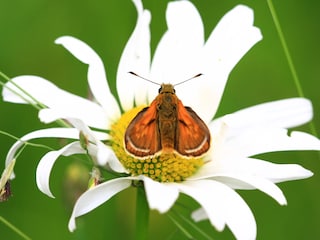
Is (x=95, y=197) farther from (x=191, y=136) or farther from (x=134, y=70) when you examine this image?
(x=134, y=70)

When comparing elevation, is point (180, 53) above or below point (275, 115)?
above

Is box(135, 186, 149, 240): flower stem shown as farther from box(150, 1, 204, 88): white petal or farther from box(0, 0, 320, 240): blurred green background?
box(0, 0, 320, 240): blurred green background

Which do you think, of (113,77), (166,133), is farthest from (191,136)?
(113,77)

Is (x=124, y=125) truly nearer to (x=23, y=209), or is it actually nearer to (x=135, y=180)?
(x=135, y=180)

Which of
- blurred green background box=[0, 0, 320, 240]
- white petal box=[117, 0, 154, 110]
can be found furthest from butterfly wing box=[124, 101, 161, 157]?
blurred green background box=[0, 0, 320, 240]

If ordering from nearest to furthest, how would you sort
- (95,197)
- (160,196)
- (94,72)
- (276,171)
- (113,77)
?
1. (160,196)
2. (95,197)
3. (276,171)
4. (94,72)
5. (113,77)

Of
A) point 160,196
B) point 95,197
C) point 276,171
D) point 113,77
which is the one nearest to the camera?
point 160,196
